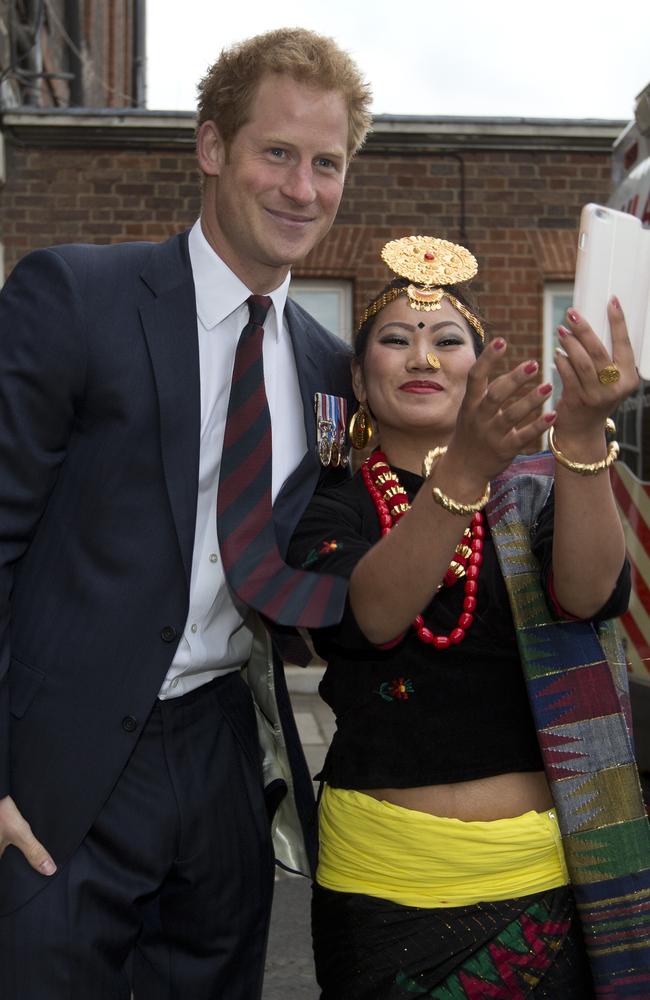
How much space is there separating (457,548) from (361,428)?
1.44ft

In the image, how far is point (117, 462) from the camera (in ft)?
7.89

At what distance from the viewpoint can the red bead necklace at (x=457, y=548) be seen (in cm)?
236

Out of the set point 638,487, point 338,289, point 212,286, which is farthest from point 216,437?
point 338,289

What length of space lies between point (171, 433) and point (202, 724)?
0.59 metres

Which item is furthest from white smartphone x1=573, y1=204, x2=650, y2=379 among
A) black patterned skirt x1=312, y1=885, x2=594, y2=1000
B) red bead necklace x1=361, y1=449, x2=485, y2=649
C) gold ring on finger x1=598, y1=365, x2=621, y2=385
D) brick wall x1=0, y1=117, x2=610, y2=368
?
brick wall x1=0, y1=117, x2=610, y2=368

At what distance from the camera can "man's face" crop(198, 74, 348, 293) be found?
8.50 ft

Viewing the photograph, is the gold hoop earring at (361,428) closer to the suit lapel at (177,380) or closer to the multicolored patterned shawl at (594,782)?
the suit lapel at (177,380)

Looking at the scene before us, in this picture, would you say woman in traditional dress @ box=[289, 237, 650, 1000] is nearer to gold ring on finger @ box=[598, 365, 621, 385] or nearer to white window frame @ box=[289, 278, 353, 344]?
gold ring on finger @ box=[598, 365, 621, 385]

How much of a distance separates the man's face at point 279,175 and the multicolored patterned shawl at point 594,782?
2.77ft

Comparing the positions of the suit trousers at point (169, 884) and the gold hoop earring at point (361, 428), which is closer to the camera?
the suit trousers at point (169, 884)

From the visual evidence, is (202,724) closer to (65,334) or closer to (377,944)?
(377,944)

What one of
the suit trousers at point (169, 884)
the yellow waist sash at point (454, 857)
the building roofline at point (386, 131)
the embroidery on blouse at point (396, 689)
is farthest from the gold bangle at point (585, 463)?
the building roofline at point (386, 131)

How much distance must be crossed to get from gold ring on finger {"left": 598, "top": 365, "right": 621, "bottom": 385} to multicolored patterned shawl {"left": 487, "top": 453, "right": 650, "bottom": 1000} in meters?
0.55

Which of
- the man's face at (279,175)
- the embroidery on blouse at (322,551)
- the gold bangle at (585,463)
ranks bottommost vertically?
the embroidery on blouse at (322,551)
